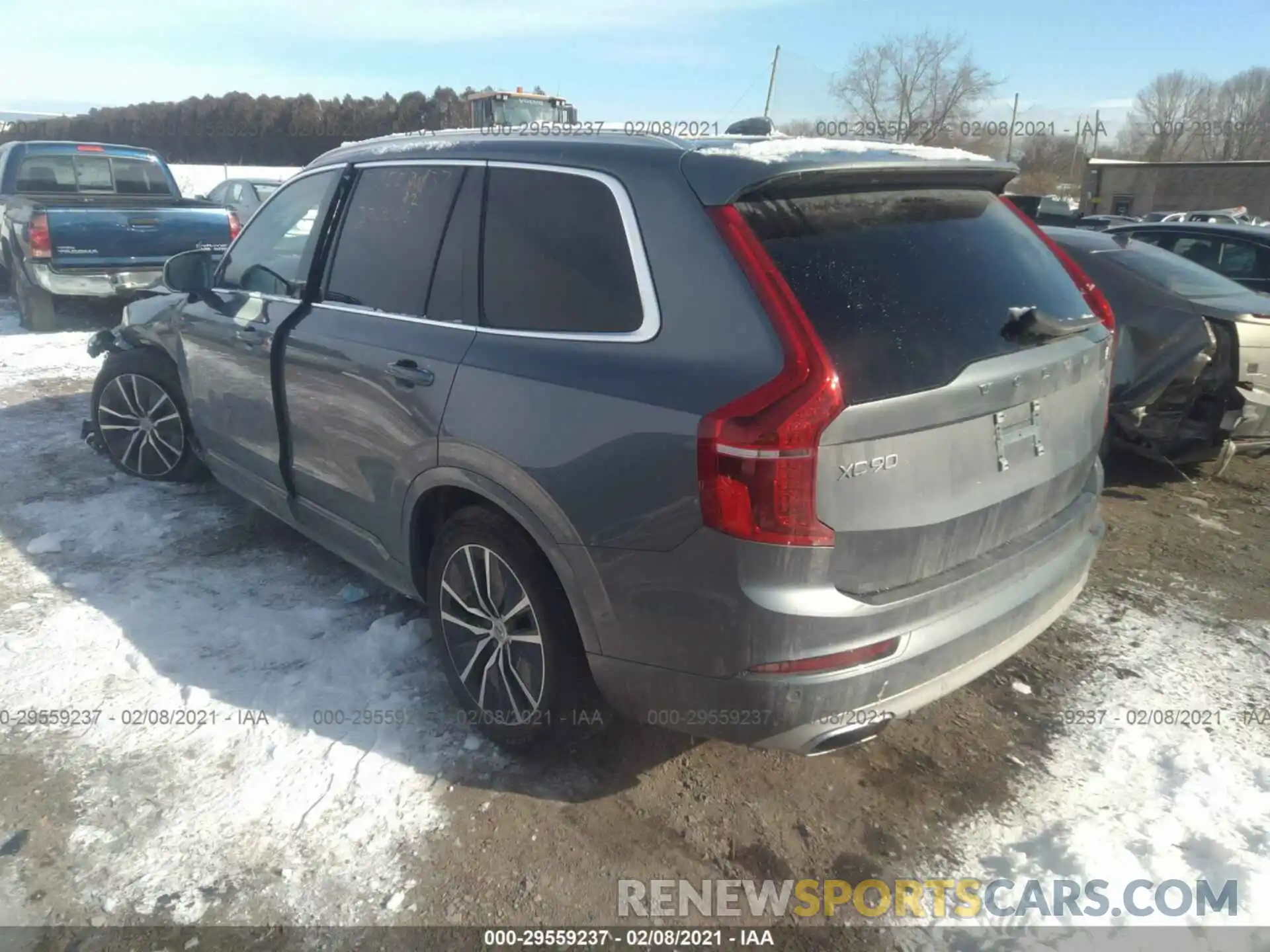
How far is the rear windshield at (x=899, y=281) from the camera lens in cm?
223

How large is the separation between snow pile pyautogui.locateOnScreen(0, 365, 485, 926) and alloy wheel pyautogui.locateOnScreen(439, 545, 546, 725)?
245mm

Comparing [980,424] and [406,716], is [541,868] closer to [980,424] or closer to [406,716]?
[406,716]

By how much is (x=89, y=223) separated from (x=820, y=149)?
873 cm

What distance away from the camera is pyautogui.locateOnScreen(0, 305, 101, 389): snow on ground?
7906mm

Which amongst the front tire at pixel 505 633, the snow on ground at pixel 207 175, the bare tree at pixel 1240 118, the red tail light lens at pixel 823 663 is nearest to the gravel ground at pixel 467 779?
the front tire at pixel 505 633

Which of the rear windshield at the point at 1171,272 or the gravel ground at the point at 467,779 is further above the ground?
the rear windshield at the point at 1171,272

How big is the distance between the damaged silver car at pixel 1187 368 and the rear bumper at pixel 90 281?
8.49m

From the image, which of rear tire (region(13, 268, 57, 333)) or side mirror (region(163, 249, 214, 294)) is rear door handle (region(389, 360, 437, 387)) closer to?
side mirror (region(163, 249, 214, 294))

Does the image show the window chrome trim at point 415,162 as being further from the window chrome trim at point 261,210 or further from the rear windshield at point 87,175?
the rear windshield at point 87,175

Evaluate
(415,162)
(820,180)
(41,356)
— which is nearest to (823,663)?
(820,180)

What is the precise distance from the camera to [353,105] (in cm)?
4978

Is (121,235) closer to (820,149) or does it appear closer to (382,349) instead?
(382,349)

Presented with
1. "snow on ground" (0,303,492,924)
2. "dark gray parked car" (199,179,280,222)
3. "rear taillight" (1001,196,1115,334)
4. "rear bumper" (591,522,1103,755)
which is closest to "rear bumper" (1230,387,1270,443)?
"rear taillight" (1001,196,1115,334)

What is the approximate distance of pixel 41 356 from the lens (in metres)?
8.57
